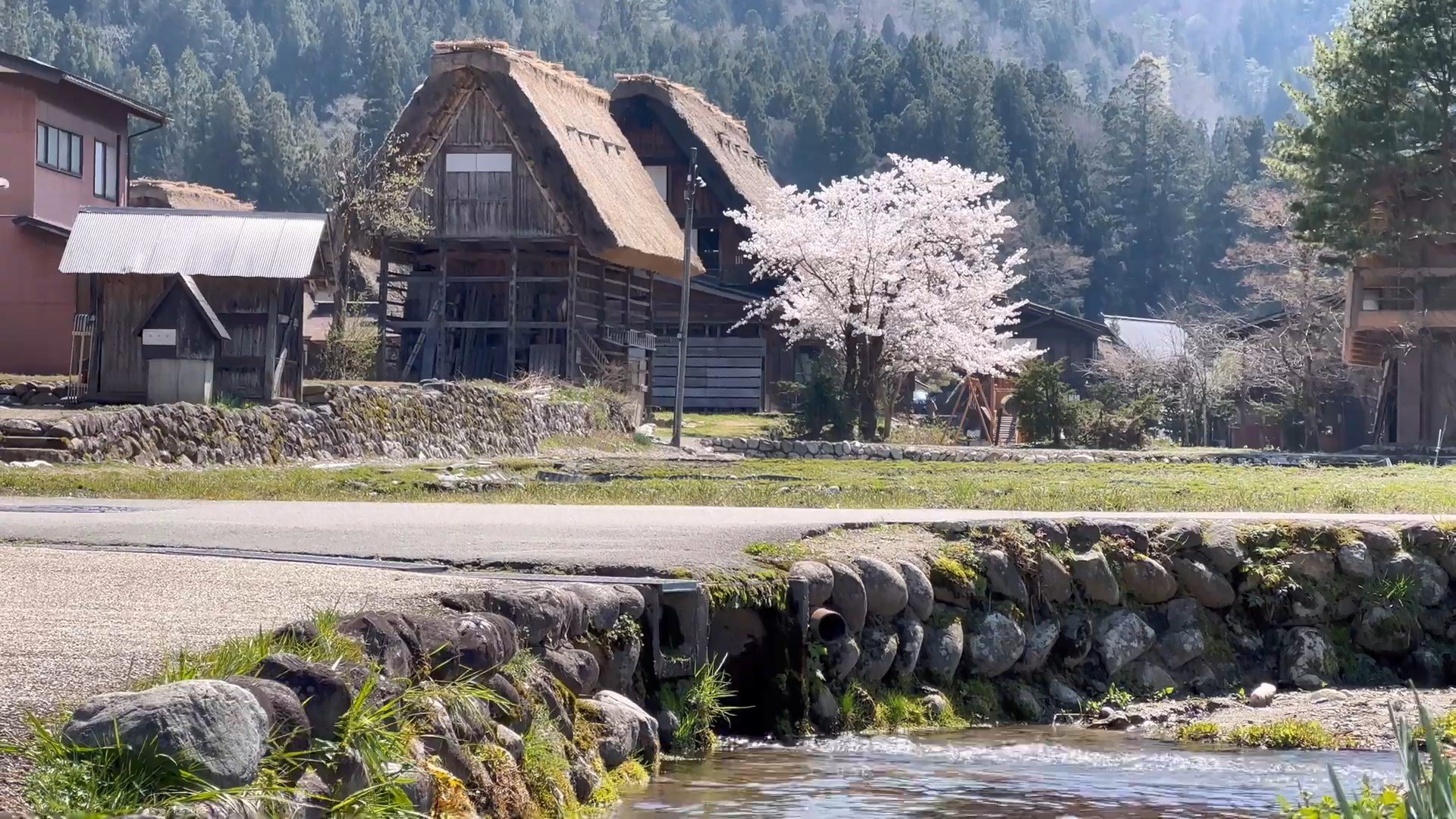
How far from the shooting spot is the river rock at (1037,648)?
1116 centimetres

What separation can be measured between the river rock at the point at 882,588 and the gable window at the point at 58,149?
27672 mm

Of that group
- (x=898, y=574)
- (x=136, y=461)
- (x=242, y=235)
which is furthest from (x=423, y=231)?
(x=898, y=574)

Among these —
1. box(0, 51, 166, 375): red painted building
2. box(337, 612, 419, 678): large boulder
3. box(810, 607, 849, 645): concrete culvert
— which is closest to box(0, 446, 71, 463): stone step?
box(0, 51, 166, 375): red painted building

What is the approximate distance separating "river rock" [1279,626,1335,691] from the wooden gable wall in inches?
1085

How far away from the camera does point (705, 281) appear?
166 ft

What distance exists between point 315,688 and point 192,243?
23.2m

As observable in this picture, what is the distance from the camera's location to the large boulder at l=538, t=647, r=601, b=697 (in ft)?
24.6

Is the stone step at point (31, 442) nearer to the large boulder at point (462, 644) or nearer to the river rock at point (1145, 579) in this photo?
the river rock at point (1145, 579)

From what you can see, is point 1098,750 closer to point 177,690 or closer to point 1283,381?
point 177,690

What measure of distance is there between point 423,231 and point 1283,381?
82.2 ft

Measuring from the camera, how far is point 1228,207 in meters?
86.6

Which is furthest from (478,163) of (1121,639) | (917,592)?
(917,592)

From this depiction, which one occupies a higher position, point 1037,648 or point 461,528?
point 461,528

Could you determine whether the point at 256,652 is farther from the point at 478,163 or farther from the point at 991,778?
the point at 478,163
